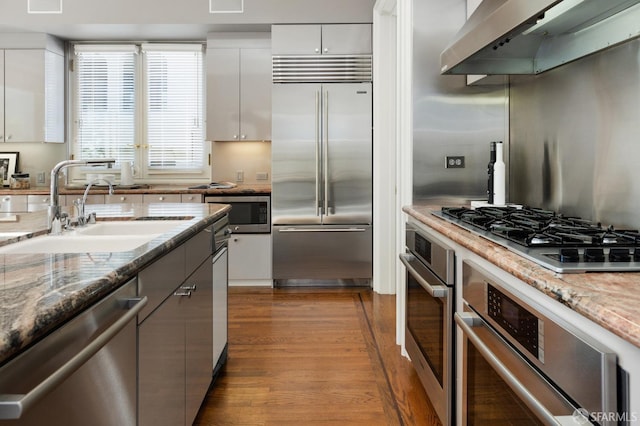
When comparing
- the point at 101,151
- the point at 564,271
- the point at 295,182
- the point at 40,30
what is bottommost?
the point at 564,271

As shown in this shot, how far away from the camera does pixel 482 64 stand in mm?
2383

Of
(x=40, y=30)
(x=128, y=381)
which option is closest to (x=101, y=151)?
(x=40, y=30)

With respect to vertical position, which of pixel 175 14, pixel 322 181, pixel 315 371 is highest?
pixel 175 14

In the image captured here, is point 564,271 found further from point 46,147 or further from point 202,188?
point 46,147

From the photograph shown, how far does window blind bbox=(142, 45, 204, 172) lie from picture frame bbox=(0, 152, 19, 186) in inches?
53.4

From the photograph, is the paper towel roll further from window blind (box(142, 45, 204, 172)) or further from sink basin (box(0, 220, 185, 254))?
window blind (box(142, 45, 204, 172))

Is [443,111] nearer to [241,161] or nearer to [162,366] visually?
[162,366]

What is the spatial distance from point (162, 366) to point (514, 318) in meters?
1.06

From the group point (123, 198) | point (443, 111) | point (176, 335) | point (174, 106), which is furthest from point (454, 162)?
point (174, 106)

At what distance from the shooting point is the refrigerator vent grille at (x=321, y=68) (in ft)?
14.6

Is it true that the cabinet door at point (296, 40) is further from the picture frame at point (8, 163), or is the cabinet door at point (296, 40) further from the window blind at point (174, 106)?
the picture frame at point (8, 163)

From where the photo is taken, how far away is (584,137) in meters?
2.03

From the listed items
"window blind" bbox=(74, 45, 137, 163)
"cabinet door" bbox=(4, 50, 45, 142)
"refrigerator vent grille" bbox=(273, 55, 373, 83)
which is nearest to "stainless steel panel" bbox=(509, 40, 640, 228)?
"refrigerator vent grille" bbox=(273, 55, 373, 83)

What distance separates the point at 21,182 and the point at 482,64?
456cm
